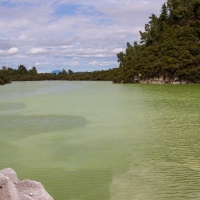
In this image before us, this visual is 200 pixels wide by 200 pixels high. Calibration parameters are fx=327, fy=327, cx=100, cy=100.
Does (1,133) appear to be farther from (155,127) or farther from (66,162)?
(155,127)

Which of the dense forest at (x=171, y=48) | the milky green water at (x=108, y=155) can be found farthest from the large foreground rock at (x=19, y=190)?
the dense forest at (x=171, y=48)

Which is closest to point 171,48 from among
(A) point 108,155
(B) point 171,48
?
(B) point 171,48

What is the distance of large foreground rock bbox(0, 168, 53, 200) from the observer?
4.14 m

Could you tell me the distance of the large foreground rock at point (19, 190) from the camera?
4137mm

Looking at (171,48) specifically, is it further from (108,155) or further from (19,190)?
(19,190)

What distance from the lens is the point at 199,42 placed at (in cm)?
6097

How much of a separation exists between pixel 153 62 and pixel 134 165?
52133 mm

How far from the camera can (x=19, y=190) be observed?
459 cm

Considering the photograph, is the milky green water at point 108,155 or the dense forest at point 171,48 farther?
the dense forest at point 171,48

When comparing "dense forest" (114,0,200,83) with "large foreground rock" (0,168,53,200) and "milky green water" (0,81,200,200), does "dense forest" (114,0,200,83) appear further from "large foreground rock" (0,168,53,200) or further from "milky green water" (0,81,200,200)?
"large foreground rock" (0,168,53,200)

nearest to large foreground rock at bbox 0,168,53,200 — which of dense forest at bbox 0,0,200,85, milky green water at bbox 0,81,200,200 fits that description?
milky green water at bbox 0,81,200,200

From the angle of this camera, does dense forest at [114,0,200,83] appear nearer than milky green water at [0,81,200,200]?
No

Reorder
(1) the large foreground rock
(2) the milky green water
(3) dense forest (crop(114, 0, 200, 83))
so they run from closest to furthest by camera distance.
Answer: (1) the large foreground rock
(2) the milky green water
(3) dense forest (crop(114, 0, 200, 83))

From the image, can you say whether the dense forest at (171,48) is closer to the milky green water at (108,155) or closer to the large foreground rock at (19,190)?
the milky green water at (108,155)
